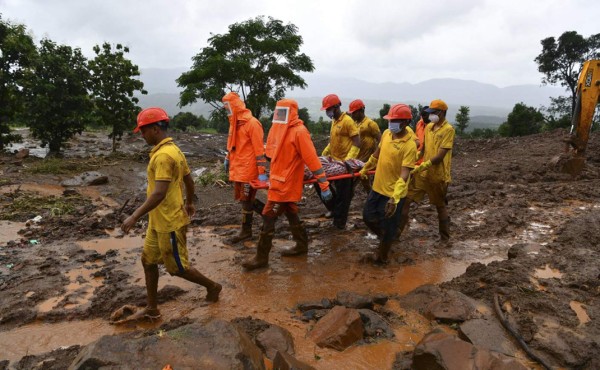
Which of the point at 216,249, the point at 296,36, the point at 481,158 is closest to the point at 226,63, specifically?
the point at 296,36

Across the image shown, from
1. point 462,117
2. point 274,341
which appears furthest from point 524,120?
point 274,341

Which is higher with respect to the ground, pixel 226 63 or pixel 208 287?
pixel 226 63

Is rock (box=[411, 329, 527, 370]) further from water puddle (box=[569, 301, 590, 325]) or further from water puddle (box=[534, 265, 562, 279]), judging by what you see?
water puddle (box=[534, 265, 562, 279])

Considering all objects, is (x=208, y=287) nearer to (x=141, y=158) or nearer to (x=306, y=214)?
(x=306, y=214)

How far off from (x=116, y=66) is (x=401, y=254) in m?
11.6

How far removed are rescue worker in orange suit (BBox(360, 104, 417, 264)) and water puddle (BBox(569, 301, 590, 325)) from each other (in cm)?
177

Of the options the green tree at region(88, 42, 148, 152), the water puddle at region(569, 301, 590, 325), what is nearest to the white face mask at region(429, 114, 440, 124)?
the water puddle at region(569, 301, 590, 325)

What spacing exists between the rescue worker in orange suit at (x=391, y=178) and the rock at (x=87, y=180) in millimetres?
7411

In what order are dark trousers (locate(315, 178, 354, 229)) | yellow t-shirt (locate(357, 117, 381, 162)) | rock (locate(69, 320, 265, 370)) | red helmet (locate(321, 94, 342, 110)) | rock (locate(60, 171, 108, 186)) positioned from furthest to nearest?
rock (locate(60, 171, 108, 186)), yellow t-shirt (locate(357, 117, 381, 162)), dark trousers (locate(315, 178, 354, 229)), red helmet (locate(321, 94, 342, 110)), rock (locate(69, 320, 265, 370))

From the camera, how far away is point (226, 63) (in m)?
17.6

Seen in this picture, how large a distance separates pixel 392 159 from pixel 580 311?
7.09 feet

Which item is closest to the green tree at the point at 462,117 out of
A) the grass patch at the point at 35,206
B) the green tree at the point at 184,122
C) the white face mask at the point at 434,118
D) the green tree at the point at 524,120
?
the green tree at the point at 524,120

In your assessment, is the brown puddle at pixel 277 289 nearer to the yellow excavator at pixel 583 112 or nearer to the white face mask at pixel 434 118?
the white face mask at pixel 434 118

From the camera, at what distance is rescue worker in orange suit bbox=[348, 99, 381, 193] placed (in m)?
6.19
